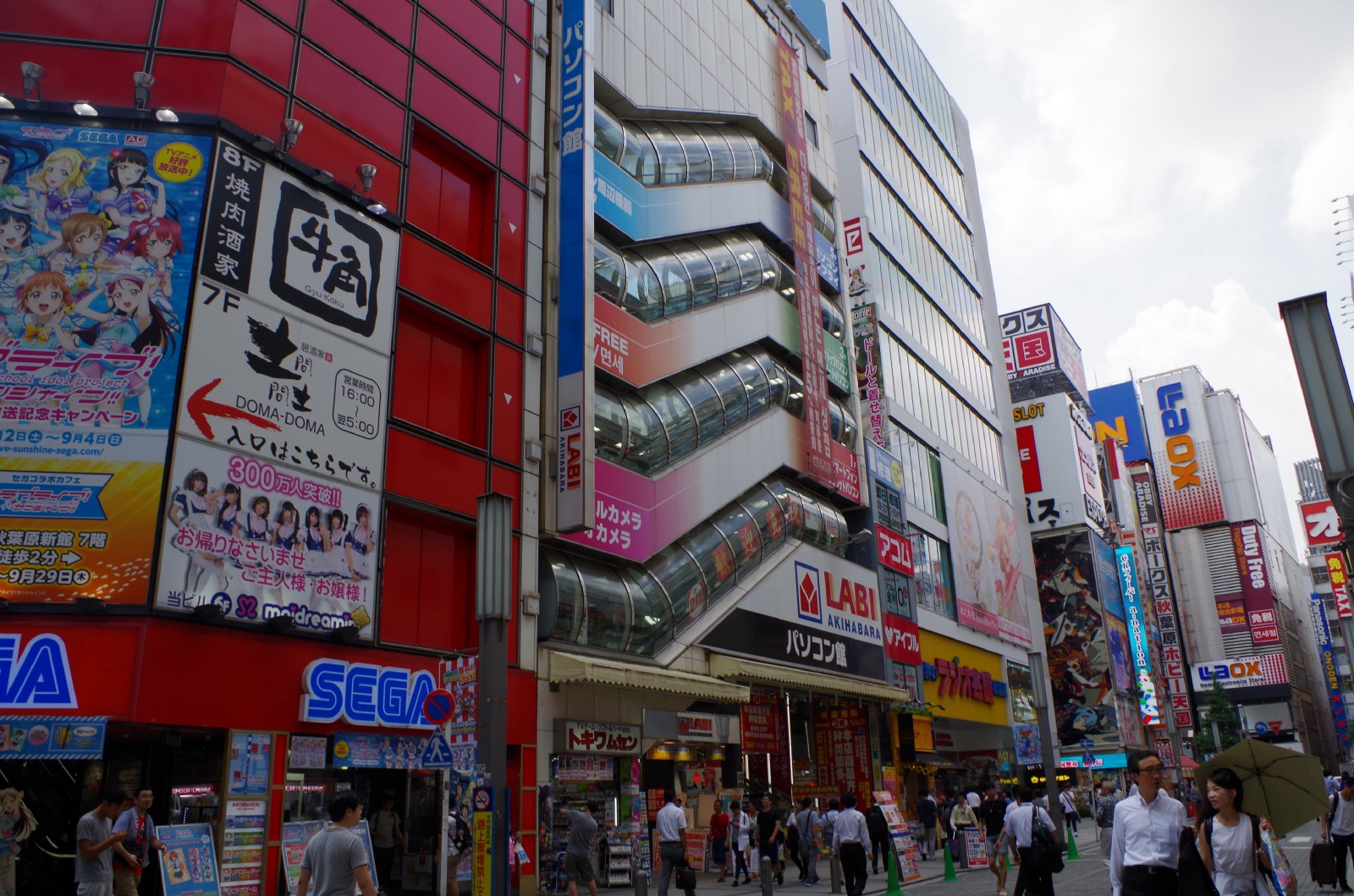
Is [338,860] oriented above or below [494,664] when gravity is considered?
below

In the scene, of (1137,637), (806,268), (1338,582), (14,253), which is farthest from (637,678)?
(1338,582)

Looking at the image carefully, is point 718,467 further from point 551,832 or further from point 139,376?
point 139,376

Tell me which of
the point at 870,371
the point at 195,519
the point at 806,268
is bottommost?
the point at 195,519

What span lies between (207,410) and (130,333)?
4.77 feet

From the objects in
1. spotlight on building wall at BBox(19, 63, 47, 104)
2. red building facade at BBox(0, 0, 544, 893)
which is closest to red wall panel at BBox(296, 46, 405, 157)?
red building facade at BBox(0, 0, 544, 893)

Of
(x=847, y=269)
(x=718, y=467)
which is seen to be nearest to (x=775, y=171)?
(x=847, y=269)

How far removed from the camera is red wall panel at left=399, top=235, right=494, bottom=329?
1823cm

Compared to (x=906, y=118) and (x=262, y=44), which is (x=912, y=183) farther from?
(x=262, y=44)

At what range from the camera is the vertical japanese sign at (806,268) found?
3072cm

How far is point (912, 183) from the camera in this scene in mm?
48781

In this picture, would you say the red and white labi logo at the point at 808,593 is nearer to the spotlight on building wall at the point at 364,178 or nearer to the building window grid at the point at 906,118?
the spotlight on building wall at the point at 364,178

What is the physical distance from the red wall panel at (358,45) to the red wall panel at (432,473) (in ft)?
21.3

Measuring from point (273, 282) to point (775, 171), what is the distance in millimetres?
21686

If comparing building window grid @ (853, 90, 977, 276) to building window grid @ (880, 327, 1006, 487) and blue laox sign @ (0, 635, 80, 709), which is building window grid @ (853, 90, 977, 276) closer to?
building window grid @ (880, 327, 1006, 487)
